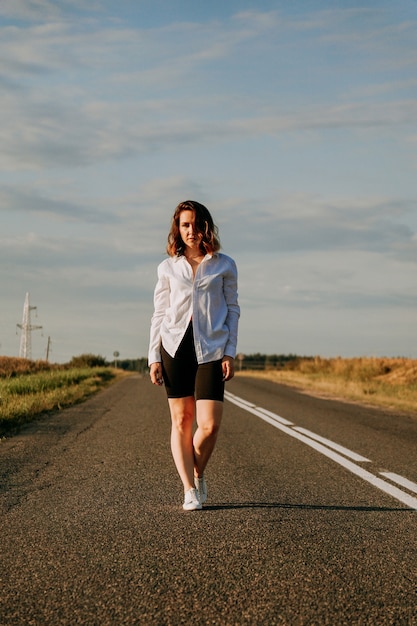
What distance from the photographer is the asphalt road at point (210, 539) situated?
12.1 ft

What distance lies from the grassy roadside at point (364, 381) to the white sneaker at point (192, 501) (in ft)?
44.0

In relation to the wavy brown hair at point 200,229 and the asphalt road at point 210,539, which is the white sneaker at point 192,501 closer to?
the asphalt road at point 210,539

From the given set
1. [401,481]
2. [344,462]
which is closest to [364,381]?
[344,462]

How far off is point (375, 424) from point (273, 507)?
8729 mm

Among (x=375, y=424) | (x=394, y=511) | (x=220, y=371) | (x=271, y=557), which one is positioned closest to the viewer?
(x=271, y=557)

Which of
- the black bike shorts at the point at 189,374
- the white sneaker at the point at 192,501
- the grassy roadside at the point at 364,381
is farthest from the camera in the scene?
the grassy roadside at the point at 364,381

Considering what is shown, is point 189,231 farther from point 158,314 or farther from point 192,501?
point 192,501

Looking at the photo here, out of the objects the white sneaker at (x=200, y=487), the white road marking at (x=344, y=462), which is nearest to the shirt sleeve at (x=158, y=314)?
the white sneaker at (x=200, y=487)

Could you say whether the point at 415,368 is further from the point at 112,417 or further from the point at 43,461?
the point at 43,461

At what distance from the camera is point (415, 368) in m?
38.2

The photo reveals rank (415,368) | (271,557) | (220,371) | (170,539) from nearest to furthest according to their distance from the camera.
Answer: (271,557) → (170,539) → (220,371) → (415,368)

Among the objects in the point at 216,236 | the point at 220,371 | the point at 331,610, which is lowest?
the point at 331,610

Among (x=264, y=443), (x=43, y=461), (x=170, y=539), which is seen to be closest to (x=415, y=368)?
(x=264, y=443)

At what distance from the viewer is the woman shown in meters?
5.69
